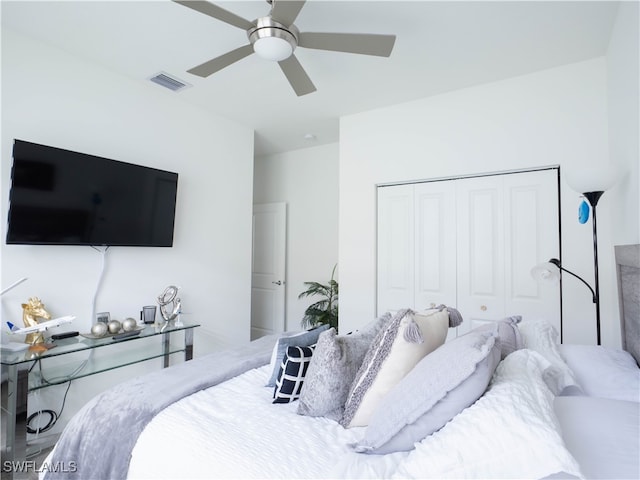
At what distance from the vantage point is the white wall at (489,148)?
2496 mm

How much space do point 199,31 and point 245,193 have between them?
1837 millimetres

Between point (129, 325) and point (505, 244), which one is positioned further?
point (505, 244)

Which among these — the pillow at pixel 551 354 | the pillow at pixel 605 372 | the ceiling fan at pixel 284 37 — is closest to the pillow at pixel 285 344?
the pillow at pixel 551 354

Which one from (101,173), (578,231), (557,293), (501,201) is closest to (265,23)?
(101,173)

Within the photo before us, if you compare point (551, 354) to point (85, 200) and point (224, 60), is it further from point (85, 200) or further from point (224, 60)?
point (85, 200)

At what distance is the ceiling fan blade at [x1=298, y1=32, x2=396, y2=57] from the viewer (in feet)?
5.80

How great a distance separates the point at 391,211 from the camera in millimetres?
3367

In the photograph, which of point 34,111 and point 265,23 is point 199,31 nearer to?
point 265,23

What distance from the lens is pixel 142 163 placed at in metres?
2.94

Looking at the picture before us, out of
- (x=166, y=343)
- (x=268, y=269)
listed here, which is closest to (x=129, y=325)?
(x=166, y=343)

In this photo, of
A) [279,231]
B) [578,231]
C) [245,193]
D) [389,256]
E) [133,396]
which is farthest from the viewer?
[279,231]

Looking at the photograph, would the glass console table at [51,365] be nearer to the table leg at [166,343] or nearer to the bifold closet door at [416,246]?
the table leg at [166,343]

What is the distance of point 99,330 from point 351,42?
241 cm

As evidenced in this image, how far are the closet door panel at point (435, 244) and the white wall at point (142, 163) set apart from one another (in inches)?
72.8
